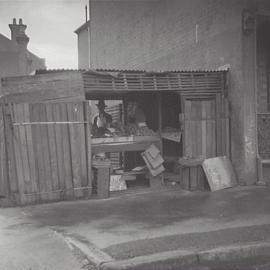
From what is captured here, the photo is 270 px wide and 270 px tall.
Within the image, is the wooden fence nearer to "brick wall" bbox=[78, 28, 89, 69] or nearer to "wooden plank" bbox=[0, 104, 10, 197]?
"wooden plank" bbox=[0, 104, 10, 197]

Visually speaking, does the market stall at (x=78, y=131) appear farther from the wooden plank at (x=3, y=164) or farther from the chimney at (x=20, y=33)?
the chimney at (x=20, y=33)

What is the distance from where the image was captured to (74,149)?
9.42m

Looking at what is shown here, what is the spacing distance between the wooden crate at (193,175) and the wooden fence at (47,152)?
267cm

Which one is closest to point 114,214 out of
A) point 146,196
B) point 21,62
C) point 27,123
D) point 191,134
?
point 146,196

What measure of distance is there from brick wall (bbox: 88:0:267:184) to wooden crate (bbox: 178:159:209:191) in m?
1.10

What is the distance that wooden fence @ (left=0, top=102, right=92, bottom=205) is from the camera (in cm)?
893

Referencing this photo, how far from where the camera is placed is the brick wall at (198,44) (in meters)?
10.8

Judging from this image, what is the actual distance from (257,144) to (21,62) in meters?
27.3

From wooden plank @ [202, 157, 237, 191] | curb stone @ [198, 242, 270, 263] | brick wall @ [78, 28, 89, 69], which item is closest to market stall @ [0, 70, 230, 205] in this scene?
wooden plank @ [202, 157, 237, 191]

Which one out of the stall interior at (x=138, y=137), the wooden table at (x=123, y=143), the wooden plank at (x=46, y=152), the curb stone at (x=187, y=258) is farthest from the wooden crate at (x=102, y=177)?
the curb stone at (x=187, y=258)

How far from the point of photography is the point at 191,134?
1078 centimetres

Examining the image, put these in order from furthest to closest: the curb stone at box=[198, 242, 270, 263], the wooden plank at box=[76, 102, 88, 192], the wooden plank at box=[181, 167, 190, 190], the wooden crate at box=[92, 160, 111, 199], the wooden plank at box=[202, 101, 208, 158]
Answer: the wooden plank at box=[202, 101, 208, 158]
the wooden plank at box=[181, 167, 190, 190]
the wooden crate at box=[92, 160, 111, 199]
the wooden plank at box=[76, 102, 88, 192]
the curb stone at box=[198, 242, 270, 263]

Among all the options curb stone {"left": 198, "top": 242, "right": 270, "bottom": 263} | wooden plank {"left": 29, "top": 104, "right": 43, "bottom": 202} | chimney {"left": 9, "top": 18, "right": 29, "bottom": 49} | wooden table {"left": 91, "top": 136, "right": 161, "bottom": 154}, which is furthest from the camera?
chimney {"left": 9, "top": 18, "right": 29, "bottom": 49}

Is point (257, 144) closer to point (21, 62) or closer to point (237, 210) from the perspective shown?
point (237, 210)
